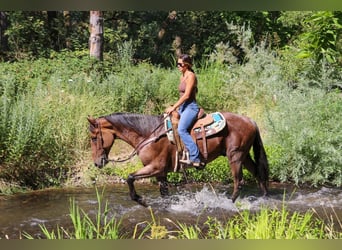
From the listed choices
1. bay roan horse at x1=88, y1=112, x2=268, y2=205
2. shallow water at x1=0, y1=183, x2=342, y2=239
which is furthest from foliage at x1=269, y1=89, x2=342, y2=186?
bay roan horse at x1=88, y1=112, x2=268, y2=205

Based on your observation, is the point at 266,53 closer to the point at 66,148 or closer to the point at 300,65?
the point at 300,65

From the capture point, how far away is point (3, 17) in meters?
14.3

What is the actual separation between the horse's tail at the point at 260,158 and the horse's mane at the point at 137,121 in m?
1.39

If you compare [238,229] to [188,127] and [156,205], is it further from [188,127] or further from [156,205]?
[156,205]

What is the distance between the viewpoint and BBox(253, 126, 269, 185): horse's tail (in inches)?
233

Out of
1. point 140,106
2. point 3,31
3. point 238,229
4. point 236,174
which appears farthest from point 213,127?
point 3,31

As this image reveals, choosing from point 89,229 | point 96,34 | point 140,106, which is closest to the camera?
point 89,229

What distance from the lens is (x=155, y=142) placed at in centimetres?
542

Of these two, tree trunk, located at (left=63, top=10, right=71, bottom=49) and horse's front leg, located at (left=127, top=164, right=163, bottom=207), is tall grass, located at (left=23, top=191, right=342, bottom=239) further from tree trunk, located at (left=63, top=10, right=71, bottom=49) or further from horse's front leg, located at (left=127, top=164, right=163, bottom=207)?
tree trunk, located at (left=63, top=10, right=71, bottom=49)

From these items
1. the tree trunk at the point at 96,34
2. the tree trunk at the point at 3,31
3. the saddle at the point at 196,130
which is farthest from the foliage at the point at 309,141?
the tree trunk at the point at 3,31

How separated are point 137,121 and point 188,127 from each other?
0.63 m

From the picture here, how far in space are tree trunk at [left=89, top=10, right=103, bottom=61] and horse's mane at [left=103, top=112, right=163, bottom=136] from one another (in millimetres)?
4795

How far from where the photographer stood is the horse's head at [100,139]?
17.1 ft

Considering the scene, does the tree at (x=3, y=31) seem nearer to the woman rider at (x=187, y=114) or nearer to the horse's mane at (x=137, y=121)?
the horse's mane at (x=137, y=121)
